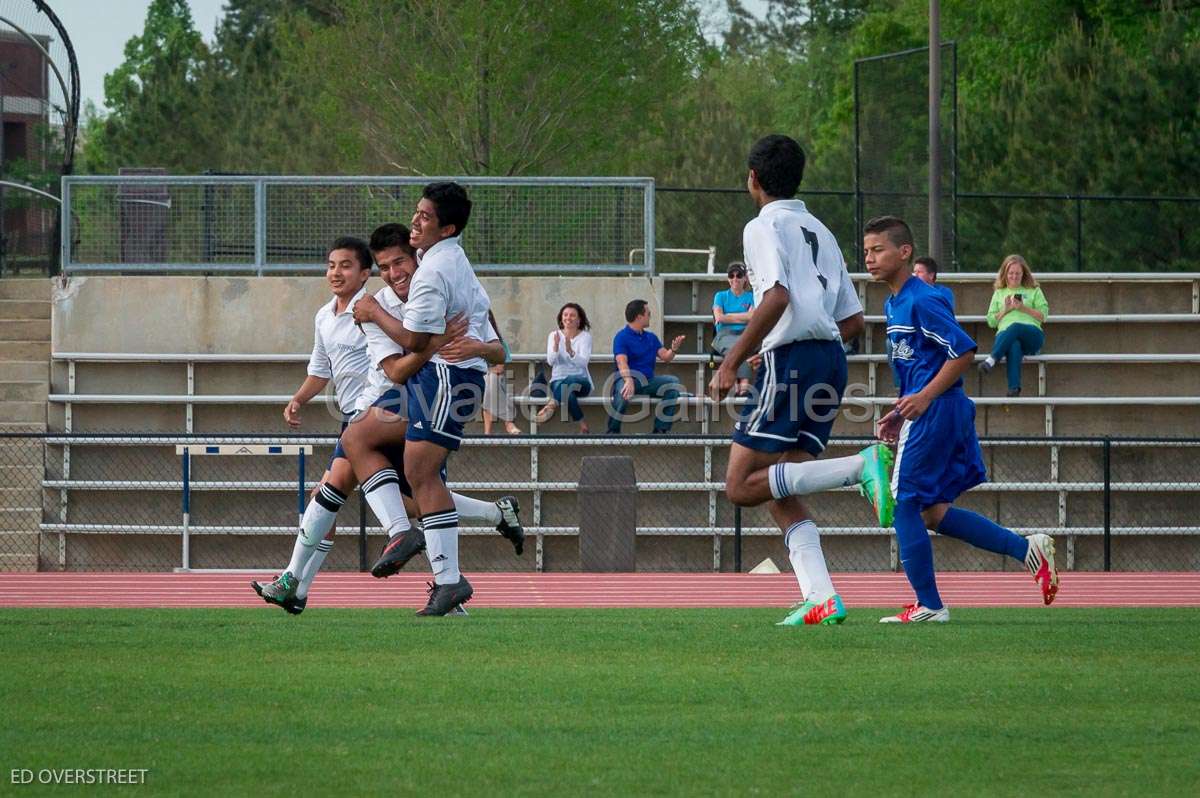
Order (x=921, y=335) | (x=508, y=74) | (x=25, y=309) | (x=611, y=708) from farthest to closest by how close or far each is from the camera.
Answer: (x=508, y=74) → (x=25, y=309) → (x=921, y=335) → (x=611, y=708)

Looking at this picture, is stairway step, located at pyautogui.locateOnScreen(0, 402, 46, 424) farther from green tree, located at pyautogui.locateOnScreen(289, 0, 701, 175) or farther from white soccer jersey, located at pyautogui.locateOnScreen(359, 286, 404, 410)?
green tree, located at pyautogui.locateOnScreen(289, 0, 701, 175)

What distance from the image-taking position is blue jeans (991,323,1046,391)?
61.8 ft

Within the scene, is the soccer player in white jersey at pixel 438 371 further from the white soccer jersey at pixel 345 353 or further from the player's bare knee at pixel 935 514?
the player's bare knee at pixel 935 514

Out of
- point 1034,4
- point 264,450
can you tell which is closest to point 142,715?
point 264,450

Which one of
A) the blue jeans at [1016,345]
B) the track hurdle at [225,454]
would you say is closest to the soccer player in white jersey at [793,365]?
the track hurdle at [225,454]

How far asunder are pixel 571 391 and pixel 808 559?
10.1 m

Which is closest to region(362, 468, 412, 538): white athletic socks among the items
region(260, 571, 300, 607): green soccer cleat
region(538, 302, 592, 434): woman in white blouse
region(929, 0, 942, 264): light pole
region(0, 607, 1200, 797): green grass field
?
region(260, 571, 300, 607): green soccer cleat

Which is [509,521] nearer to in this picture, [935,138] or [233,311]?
[233,311]

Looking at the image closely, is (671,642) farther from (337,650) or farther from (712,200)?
(712,200)

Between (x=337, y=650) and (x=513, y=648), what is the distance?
0.77 m

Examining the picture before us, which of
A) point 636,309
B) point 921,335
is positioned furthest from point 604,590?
point 921,335

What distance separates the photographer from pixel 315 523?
950cm

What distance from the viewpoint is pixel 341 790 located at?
475 centimetres

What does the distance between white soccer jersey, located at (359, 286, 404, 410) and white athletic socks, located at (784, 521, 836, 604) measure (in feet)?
7.61
